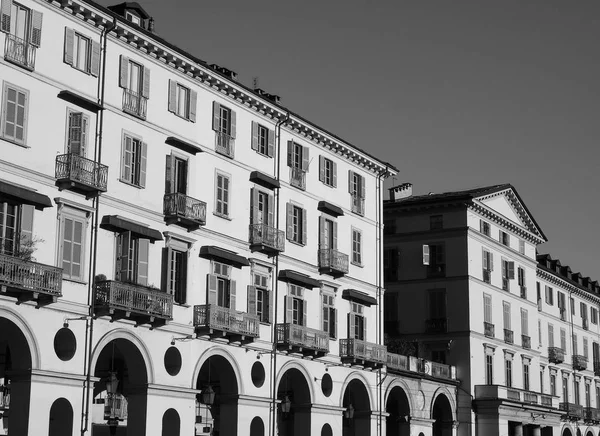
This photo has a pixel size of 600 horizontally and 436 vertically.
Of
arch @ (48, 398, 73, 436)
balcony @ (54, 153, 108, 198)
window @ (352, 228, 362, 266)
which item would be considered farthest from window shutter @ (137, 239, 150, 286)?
window @ (352, 228, 362, 266)

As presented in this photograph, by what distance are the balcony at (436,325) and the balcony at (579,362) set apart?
25539mm

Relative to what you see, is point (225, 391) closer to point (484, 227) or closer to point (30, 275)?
point (30, 275)

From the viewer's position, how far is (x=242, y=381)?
4497cm

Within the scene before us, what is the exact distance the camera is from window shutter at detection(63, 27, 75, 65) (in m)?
37.0

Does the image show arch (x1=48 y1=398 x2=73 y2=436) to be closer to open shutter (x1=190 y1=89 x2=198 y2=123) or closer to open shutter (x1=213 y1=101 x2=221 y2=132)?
open shutter (x1=190 y1=89 x2=198 y2=123)

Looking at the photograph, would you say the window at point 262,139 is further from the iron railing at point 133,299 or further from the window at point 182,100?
the iron railing at point 133,299

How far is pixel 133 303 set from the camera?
38156 mm

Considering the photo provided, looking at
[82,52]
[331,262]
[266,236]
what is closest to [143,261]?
[82,52]

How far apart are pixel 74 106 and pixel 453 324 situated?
122 feet

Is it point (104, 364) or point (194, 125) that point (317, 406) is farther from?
point (194, 125)

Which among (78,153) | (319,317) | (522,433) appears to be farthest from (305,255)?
(522,433)

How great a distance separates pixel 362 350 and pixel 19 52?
25706mm

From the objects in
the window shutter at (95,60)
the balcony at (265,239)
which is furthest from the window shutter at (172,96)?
the balcony at (265,239)

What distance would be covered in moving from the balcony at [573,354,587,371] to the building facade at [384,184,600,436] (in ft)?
33.2
